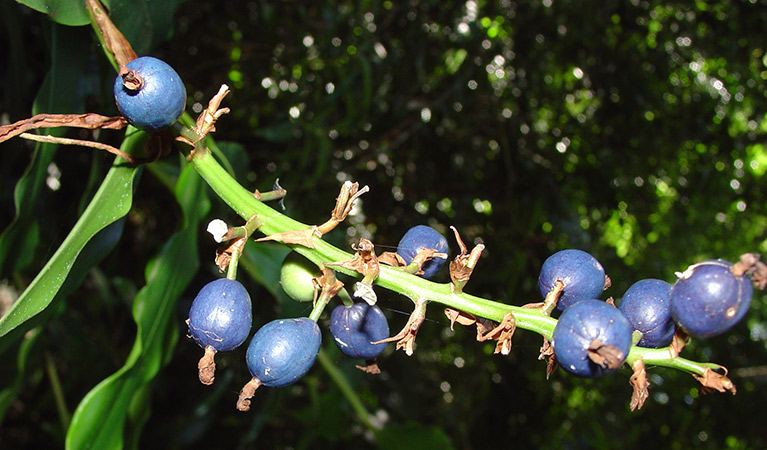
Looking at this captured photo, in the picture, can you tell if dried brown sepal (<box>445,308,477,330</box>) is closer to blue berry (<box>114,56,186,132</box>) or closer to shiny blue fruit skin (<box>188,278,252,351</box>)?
shiny blue fruit skin (<box>188,278,252,351</box>)

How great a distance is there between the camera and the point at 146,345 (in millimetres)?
1346

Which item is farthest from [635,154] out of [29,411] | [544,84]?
[29,411]

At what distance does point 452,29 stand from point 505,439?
7.11 feet

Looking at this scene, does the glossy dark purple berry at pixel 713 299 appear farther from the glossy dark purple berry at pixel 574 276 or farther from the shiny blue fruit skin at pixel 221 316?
the shiny blue fruit skin at pixel 221 316

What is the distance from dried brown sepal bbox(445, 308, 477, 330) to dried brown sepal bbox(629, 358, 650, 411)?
0.23 metres

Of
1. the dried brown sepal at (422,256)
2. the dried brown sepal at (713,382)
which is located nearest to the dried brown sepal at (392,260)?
the dried brown sepal at (422,256)

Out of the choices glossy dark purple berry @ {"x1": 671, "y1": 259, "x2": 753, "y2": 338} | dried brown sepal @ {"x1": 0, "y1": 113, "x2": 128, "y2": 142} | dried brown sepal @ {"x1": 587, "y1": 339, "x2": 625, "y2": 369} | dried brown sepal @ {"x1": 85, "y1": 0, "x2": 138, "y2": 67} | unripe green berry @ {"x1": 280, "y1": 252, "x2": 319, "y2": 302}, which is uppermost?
dried brown sepal @ {"x1": 85, "y1": 0, "x2": 138, "y2": 67}

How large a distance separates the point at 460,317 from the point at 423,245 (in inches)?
6.6

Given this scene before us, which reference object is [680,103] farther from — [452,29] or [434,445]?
[434,445]

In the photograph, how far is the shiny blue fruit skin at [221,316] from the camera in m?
0.89

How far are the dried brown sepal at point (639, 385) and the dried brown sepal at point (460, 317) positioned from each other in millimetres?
233

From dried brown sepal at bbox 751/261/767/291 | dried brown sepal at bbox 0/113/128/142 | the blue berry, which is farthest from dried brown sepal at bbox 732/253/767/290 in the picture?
dried brown sepal at bbox 0/113/128/142

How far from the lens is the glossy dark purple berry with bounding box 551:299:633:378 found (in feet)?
2.57

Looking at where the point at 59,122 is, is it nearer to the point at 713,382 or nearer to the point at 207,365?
the point at 207,365
